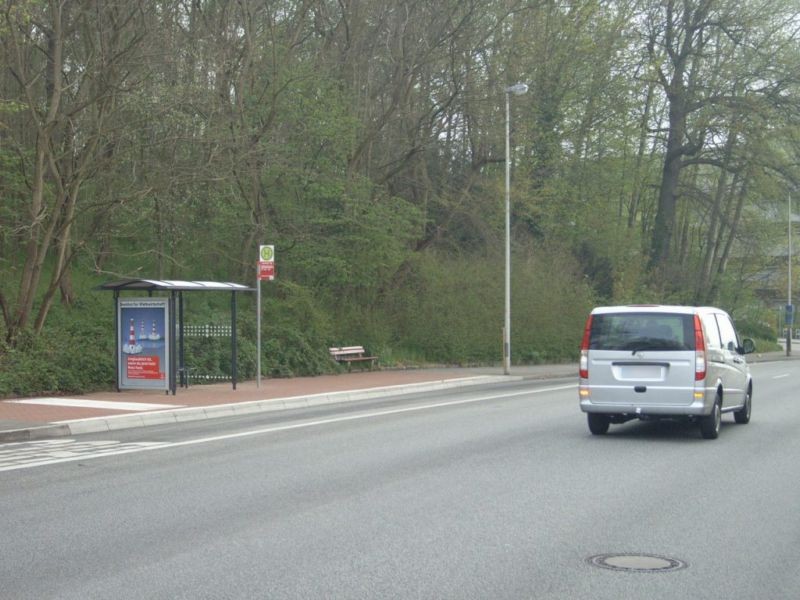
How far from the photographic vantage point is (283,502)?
9547 mm

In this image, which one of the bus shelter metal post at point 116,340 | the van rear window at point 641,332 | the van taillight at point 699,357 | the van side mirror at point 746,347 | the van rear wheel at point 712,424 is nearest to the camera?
the van taillight at point 699,357

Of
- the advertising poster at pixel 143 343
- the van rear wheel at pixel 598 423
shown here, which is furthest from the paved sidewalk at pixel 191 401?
the van rear wheel at pixel 598 423

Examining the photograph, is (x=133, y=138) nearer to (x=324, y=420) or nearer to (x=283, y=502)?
(x=324, y=420)

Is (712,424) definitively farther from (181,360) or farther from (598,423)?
(181,360)

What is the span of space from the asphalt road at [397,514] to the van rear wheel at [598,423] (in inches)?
8.4

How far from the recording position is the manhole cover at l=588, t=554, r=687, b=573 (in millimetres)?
7152

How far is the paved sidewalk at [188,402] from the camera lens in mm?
15664

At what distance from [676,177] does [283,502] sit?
1732 inches

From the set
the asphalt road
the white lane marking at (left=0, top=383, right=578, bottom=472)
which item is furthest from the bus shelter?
the asphalt road

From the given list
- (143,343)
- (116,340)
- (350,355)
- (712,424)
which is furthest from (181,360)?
(712,424)

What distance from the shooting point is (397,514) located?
29.4 ft

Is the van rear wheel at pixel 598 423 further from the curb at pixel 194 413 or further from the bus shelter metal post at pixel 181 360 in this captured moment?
the bus shelter metal post at pixel 181 360

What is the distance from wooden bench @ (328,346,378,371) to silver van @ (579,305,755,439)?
1544cm

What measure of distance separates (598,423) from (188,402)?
787cm
